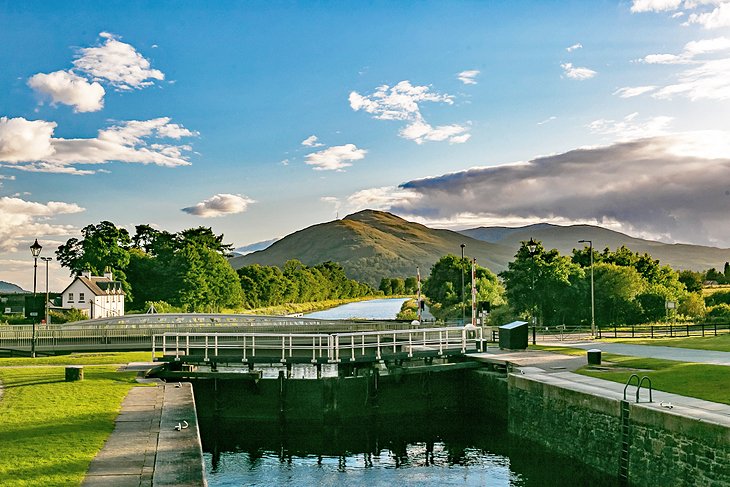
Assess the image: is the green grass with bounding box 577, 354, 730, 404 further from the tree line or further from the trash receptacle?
the tree line

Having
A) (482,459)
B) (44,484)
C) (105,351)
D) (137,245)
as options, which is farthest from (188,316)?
(137,245)

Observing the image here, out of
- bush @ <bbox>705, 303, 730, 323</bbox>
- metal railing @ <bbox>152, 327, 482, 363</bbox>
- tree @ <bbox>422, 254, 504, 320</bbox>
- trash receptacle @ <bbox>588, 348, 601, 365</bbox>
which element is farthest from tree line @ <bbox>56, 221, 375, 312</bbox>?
trash receptacle @ <bbox>588, 348, 601, 365</bbox>

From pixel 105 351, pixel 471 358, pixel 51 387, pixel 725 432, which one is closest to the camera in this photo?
pixel 725 432

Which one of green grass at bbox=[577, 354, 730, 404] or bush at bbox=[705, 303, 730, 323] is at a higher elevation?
bush at bbox=[705, 303, 730, 323]

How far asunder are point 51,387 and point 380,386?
549 inches

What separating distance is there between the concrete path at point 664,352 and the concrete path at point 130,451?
23.6 m

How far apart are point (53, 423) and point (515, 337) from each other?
79.9ft

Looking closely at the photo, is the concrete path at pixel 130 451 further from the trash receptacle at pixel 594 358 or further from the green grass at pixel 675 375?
the trash receptacle at pixel 594 358

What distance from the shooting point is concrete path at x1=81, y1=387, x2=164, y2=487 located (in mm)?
14102

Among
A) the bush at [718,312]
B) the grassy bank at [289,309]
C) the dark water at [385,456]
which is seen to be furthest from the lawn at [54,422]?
the grassy bank at [289,309]

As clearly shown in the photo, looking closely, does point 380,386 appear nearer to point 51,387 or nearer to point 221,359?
point 221,359

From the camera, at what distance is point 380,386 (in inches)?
1294

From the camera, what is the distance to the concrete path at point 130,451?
555 inches

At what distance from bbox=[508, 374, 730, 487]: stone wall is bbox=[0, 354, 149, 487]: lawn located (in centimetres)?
1448
